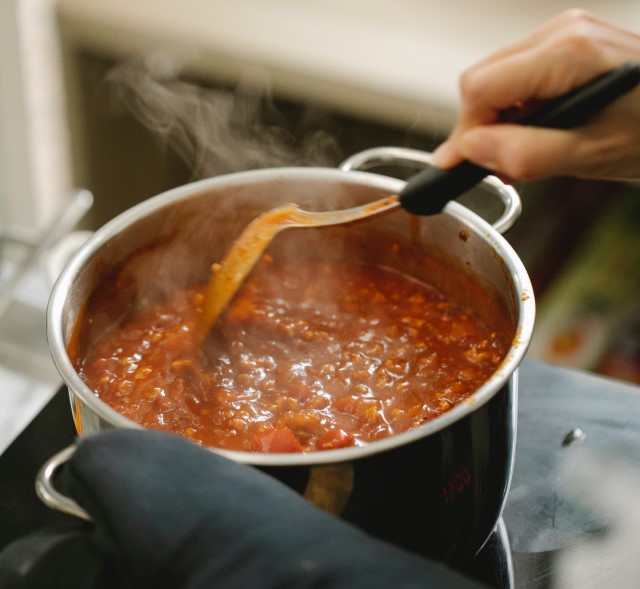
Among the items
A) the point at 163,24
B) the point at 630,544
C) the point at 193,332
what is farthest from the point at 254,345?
the point at 163,24

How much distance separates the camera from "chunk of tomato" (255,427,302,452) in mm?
918

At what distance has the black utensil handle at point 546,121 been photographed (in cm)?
85

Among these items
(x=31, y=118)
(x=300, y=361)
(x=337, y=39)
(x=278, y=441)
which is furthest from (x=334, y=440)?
(x=31, y=118)

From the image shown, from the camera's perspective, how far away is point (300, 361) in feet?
3.66

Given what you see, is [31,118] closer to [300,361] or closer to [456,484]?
[300,361]

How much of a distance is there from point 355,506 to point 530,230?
4.86ft

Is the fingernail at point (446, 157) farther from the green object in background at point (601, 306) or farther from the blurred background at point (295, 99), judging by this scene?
the green object in background at point (601, 306)

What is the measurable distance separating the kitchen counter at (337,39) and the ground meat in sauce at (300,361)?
777 millimetres

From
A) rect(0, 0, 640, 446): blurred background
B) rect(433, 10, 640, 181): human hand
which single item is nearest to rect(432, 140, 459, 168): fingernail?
rect(433, 10, 640, 181): human hand

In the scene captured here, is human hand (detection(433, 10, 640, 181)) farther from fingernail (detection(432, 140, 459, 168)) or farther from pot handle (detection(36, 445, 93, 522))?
pot handle (detection(36, 445, 93, 522))

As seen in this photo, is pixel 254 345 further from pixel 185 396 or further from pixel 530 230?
pixel 530 230

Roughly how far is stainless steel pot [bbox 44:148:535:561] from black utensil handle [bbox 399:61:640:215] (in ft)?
0.28

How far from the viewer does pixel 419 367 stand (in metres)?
1.11

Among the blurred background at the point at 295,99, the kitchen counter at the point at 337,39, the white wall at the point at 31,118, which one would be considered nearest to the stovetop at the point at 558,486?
the blurred background at the point at 295,99
